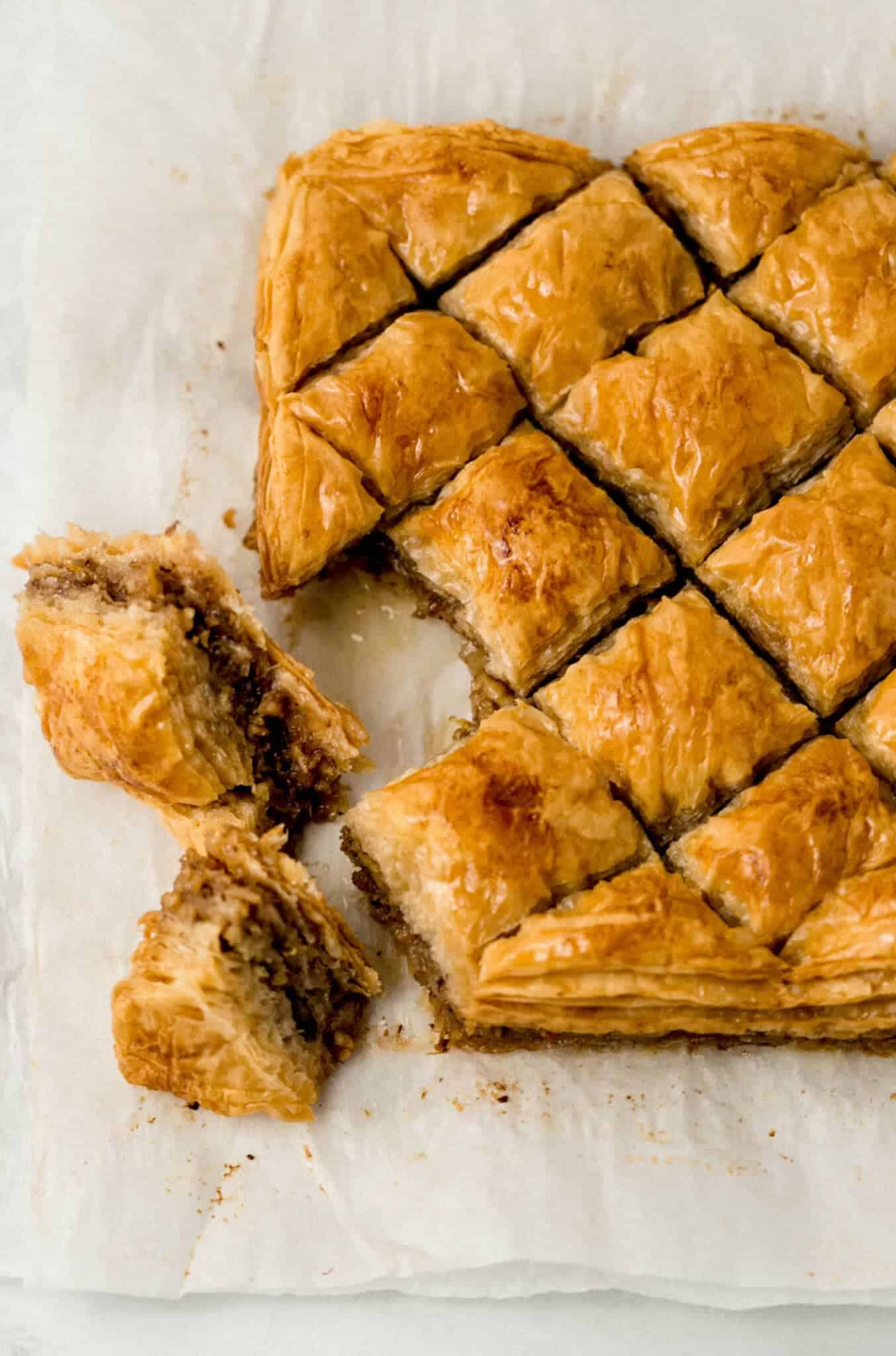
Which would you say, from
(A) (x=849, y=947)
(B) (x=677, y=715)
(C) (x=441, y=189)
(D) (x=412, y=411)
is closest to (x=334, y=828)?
(B) (x=677, y=715)

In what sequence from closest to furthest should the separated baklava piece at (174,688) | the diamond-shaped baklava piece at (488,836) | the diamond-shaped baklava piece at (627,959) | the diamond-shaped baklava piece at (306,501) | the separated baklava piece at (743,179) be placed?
the diamond-shaped baklava piece at (627,959) < the diamond-shaped baklava piece at (488,836) < the separated baklava piece at (174,688) < the diamond-shaped baklava piece at (306,501) < the separated baklava piece at (743,179)

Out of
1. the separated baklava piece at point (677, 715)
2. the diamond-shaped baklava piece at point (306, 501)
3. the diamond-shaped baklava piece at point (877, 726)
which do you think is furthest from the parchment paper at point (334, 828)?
the diamond-shaped baklava piece at point (877, 726)

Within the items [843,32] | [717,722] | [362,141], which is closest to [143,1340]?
[717,722]

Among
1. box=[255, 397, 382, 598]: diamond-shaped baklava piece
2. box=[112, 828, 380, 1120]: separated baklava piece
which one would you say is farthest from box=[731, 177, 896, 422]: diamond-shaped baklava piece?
box=[112, 828, 380, 1120]: separated baklava piece

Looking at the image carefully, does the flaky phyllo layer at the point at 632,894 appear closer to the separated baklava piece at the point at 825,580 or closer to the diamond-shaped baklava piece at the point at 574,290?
the separated baklava piece at the point at 825,580

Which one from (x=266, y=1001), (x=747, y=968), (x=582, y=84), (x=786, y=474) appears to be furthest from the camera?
(x=582, y=84)

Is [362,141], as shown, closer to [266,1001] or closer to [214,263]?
[214,263]

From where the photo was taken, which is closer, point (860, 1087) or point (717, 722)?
point (717, 722)
